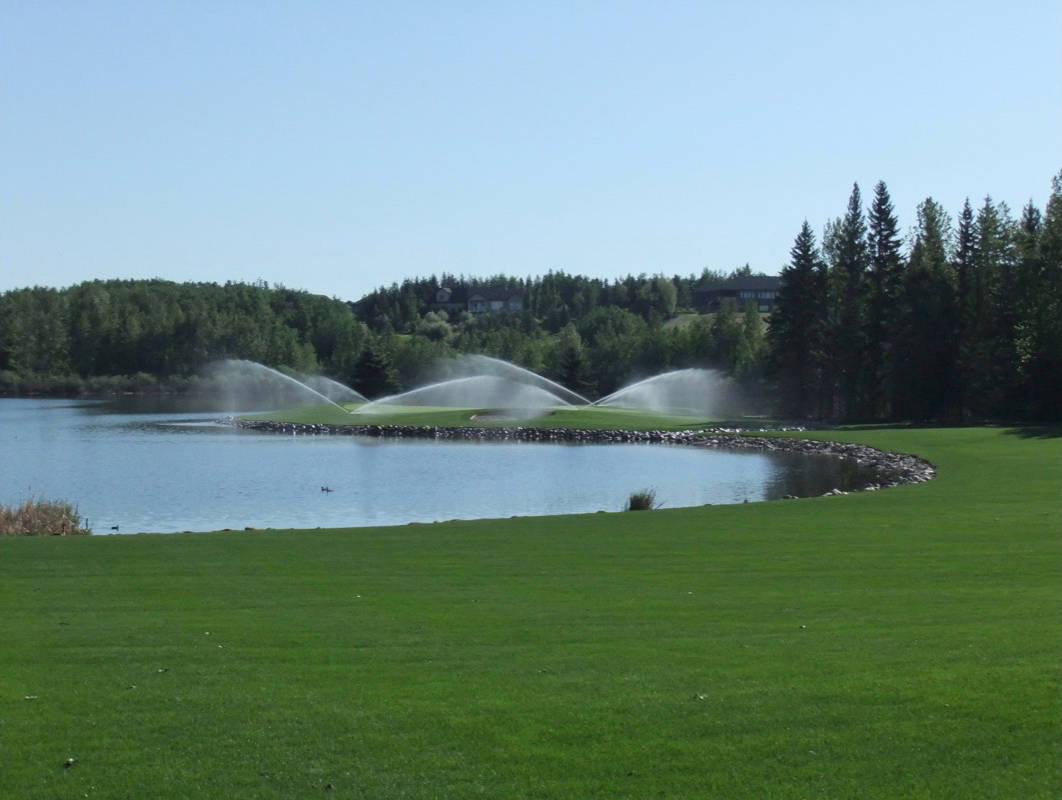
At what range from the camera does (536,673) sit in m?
10.6

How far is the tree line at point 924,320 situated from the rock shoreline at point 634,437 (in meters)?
16.2

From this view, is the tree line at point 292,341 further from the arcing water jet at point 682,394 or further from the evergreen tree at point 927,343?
the evergreen tree at point 927,343

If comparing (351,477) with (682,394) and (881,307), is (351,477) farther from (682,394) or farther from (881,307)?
(682,394)

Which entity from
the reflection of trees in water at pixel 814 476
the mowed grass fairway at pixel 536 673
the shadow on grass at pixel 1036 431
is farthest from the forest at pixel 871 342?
the mowed grass fairway at pixel 536 673

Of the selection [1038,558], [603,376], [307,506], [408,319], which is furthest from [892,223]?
[408,319]

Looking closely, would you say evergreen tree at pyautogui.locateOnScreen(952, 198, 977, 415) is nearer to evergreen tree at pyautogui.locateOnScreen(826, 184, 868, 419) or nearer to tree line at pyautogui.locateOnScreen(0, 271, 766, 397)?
evergreen tree at pyautogui.locateOnScreen(826, 184, 868, 419)

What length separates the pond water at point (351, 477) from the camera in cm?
3238

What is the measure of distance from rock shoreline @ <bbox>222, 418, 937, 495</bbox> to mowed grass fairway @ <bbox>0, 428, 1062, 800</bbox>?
2757 cm

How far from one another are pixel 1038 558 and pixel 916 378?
187 feet

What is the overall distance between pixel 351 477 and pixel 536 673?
108 feet

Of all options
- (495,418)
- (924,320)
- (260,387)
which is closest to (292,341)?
(260,387)

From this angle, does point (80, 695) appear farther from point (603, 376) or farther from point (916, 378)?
point (603, 376)

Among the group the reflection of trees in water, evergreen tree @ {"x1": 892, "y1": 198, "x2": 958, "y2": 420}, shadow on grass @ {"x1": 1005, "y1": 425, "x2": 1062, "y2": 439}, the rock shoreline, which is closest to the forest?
evergreen tree @ {"x1": 892, "y1": 198, "x2": 958, "y2": 420}

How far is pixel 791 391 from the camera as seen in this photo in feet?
273
